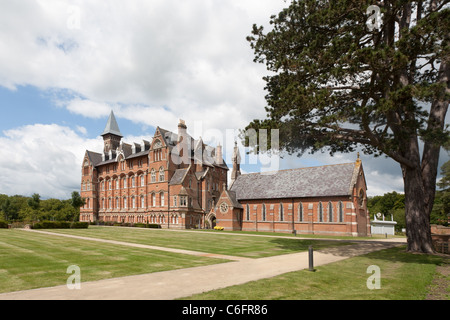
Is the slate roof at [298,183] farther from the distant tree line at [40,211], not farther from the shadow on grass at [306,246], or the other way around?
the distant tree line at [40,211]

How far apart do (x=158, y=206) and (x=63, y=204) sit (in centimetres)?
6204

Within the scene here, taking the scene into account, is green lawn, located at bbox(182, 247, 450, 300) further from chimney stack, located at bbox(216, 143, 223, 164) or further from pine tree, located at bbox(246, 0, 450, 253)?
chimney stack, located at bbox(216, 143, 223, 164)

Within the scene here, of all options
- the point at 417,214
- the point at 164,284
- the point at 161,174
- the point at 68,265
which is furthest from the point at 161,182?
the point at 164,284

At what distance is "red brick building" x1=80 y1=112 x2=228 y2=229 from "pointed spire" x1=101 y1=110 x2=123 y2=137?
13144mm

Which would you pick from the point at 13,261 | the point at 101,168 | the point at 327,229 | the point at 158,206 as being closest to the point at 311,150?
the point at 13,261

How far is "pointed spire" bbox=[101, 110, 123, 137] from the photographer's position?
8620 centimetres

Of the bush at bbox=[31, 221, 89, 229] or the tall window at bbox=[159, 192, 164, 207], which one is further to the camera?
the tall window at bbox=[159, 192, 164, 207]

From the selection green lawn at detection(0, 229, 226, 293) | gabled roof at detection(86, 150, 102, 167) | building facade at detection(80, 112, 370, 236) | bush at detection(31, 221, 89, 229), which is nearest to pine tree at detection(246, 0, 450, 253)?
green lawn at detection(0, 229, 226, 293)

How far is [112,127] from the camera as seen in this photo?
3428 inches

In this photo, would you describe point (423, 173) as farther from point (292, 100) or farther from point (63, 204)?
point (63, 204)

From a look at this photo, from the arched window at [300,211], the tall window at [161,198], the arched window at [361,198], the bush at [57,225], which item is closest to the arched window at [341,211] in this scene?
the arched window at [361,198]

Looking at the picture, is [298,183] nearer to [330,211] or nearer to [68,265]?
[330,211]

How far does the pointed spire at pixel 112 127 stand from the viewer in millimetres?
86200

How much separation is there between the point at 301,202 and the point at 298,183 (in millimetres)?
3562
